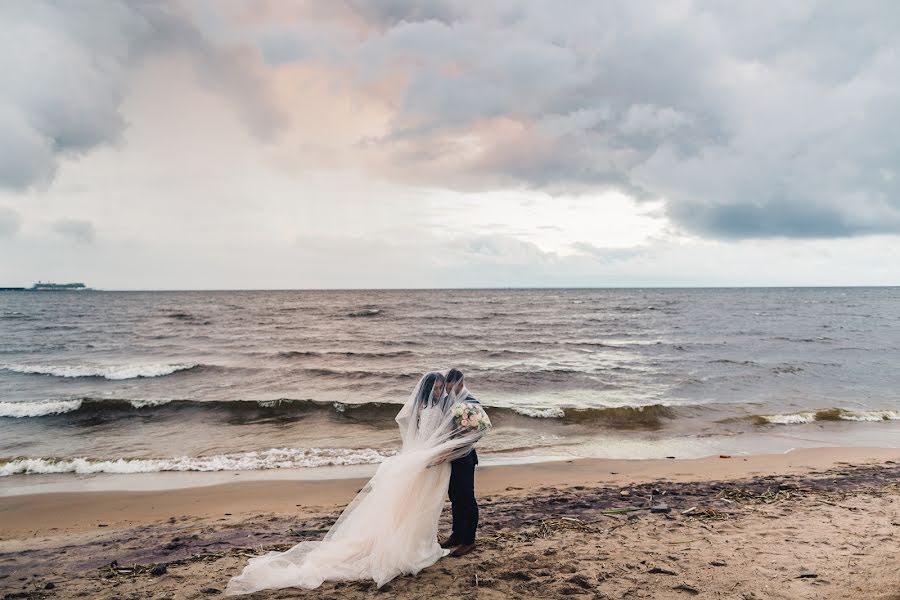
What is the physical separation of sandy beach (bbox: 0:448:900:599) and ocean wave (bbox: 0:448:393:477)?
1304 millimetres

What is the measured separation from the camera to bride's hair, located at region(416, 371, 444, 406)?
18.1 ft

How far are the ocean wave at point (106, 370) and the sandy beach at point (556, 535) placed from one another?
43.5 ft

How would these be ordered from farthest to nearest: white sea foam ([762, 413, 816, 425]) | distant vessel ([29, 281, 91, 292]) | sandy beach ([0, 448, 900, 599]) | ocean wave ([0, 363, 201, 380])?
1. distant vessel ([29, 281, 91, 292])
2. ocean wave ([0, 363, 201, 380])
3. white sea foam ([762, 413, 816, 425])
4. sandy beach ([0, 448, 900, 599])

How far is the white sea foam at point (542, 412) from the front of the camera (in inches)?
568

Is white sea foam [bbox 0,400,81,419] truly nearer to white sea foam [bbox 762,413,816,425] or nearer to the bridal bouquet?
the bridal bouquet

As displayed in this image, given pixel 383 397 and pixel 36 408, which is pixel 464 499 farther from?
pixel 36 408

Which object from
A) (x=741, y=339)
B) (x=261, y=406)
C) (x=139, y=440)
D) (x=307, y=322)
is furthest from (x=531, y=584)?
(x=307, y=322)

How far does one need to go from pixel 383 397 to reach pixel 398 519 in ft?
39.5

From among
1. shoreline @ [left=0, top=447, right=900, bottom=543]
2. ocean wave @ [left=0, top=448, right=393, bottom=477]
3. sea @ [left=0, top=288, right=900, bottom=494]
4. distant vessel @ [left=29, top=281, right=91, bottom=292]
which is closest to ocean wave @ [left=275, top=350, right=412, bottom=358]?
sea @ [left=0, top=288, right=900, bottom=494]

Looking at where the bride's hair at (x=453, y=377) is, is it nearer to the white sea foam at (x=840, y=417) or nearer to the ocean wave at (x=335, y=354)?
the white sea foam at (x=840, y=417)

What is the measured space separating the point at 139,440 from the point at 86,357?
17344 mm

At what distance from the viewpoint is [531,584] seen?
15.7 feet

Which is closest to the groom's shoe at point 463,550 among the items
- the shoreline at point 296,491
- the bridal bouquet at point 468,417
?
the bridal bouquet at point 468,417

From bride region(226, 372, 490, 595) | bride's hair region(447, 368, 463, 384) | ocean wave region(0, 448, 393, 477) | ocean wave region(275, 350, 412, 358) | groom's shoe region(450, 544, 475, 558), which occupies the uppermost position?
bride's hair region(447, 368, 463, 384)
